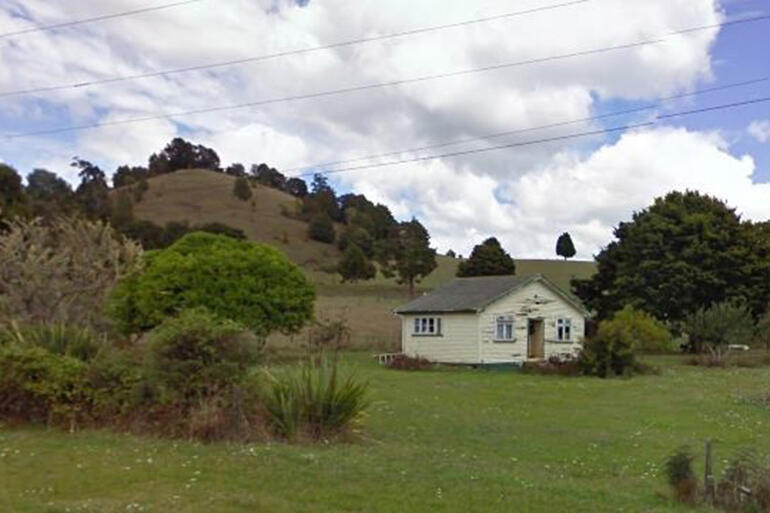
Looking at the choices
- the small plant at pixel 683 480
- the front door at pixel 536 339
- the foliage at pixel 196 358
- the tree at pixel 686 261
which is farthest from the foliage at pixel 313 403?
the tree at pixel 686 261

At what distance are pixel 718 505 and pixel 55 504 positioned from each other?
22.6 ft

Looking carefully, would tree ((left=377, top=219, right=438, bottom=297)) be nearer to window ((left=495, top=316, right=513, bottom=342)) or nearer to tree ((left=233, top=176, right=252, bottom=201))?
tree ((left=233, top=176, right=252, bottom=201))

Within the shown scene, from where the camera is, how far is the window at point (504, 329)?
38.2 metres

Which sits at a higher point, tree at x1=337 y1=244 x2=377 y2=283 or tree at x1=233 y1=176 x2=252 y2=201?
tree at x1=233 y1=176 x2=252 y2=201

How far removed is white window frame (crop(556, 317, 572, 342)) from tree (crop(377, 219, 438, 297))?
120 ft

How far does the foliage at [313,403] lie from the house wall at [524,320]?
25.3 m

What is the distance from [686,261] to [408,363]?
76.5 ft

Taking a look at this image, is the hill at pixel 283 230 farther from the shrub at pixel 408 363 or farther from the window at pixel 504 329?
the shrub at pixel 408 363

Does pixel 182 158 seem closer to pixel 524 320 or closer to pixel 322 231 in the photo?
pixel 322 231

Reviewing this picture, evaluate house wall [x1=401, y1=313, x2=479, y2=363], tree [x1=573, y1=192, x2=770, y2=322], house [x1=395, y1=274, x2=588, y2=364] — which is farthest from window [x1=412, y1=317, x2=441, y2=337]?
tree [x1=573, y1=192, x2=770, y2=322]

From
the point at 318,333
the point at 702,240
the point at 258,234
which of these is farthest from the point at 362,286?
the point at 318,333

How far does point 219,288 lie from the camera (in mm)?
33438

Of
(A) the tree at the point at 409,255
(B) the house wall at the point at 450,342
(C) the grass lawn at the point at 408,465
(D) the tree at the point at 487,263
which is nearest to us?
(C) the grass lawn at the point at 408,465

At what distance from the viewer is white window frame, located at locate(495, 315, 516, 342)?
125ft
